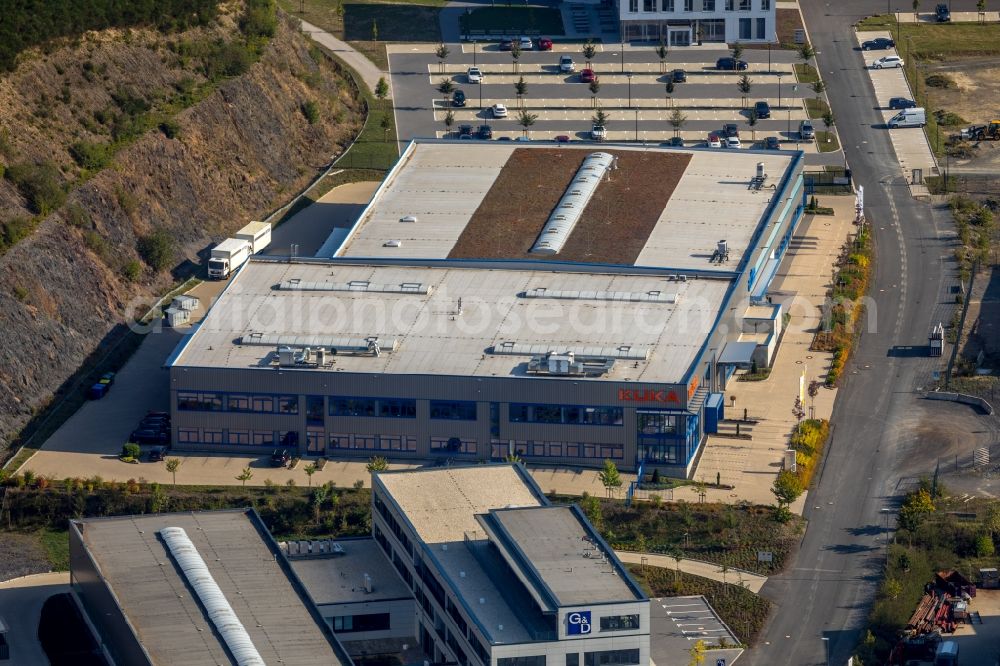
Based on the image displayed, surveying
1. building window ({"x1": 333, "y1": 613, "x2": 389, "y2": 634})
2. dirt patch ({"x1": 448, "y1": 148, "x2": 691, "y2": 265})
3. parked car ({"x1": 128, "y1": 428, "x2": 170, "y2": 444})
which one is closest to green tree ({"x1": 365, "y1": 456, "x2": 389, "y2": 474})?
parked car ({"x1": 128, "y1": 428, "x2": 170, "y2": 444})

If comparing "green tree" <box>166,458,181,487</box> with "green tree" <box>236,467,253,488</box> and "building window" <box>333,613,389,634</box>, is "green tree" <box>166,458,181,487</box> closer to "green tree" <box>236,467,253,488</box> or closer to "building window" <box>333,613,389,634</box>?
"green tree" <box>236,467,253,488</box>

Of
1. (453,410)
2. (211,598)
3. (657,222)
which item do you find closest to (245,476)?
(453,410)

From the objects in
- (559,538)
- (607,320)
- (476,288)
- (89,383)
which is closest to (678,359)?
(607,320)

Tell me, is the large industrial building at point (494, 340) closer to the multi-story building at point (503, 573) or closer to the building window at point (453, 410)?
the building window at point (453, 410)

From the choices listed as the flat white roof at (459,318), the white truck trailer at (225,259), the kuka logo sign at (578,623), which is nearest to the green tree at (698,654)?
the kuka logo sign at (578,623)

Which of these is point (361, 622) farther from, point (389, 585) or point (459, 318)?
point (459, 318)

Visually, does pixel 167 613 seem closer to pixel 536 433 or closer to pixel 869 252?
pixel 536 433
